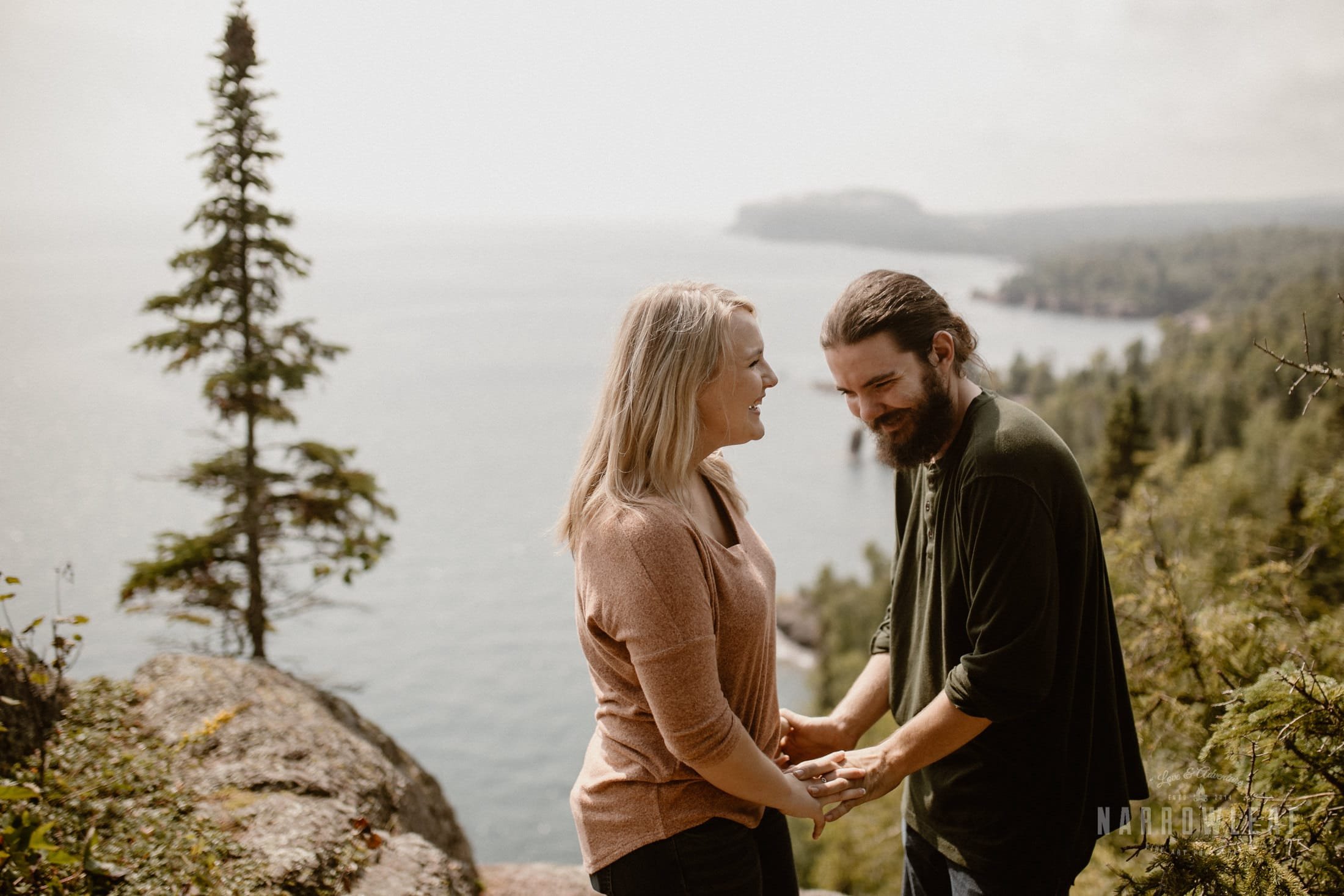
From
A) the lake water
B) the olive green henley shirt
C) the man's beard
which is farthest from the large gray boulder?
the man's beard

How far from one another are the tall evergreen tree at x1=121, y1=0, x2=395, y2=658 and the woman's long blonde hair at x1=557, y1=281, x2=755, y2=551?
8.01 meters

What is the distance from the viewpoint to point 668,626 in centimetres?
208


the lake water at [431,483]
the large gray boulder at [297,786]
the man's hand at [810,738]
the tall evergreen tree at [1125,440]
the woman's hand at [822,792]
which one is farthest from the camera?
the lake water at [431,483]

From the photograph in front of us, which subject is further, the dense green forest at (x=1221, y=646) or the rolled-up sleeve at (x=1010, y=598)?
the dense green forest at (x=1221, y=646)

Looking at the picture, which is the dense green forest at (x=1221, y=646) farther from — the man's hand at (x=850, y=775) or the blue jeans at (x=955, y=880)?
the man's hand at (x=850, y=775)

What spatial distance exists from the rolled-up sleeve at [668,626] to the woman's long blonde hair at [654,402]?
0.52 ft

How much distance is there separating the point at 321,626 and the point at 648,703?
56021mm

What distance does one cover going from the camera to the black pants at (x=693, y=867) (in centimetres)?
226

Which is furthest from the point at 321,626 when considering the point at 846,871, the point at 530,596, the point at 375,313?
the point at 375,313

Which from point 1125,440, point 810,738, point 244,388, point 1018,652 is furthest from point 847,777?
point 1125,440

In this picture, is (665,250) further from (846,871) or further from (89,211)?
(846,871)

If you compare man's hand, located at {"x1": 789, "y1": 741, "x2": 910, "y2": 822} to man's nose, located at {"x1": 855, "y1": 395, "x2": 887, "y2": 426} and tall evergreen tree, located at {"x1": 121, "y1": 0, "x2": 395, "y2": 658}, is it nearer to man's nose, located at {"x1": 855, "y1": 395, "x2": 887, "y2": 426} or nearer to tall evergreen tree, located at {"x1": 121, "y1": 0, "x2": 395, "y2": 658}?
man's nose, located at {"x1": 855, "y1": 395, "x2": 887, "y2": 426}

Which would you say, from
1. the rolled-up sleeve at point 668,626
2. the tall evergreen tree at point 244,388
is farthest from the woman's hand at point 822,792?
the tall evergreen tree at point 244,388

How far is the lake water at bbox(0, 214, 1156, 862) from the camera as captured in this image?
42625 mm
